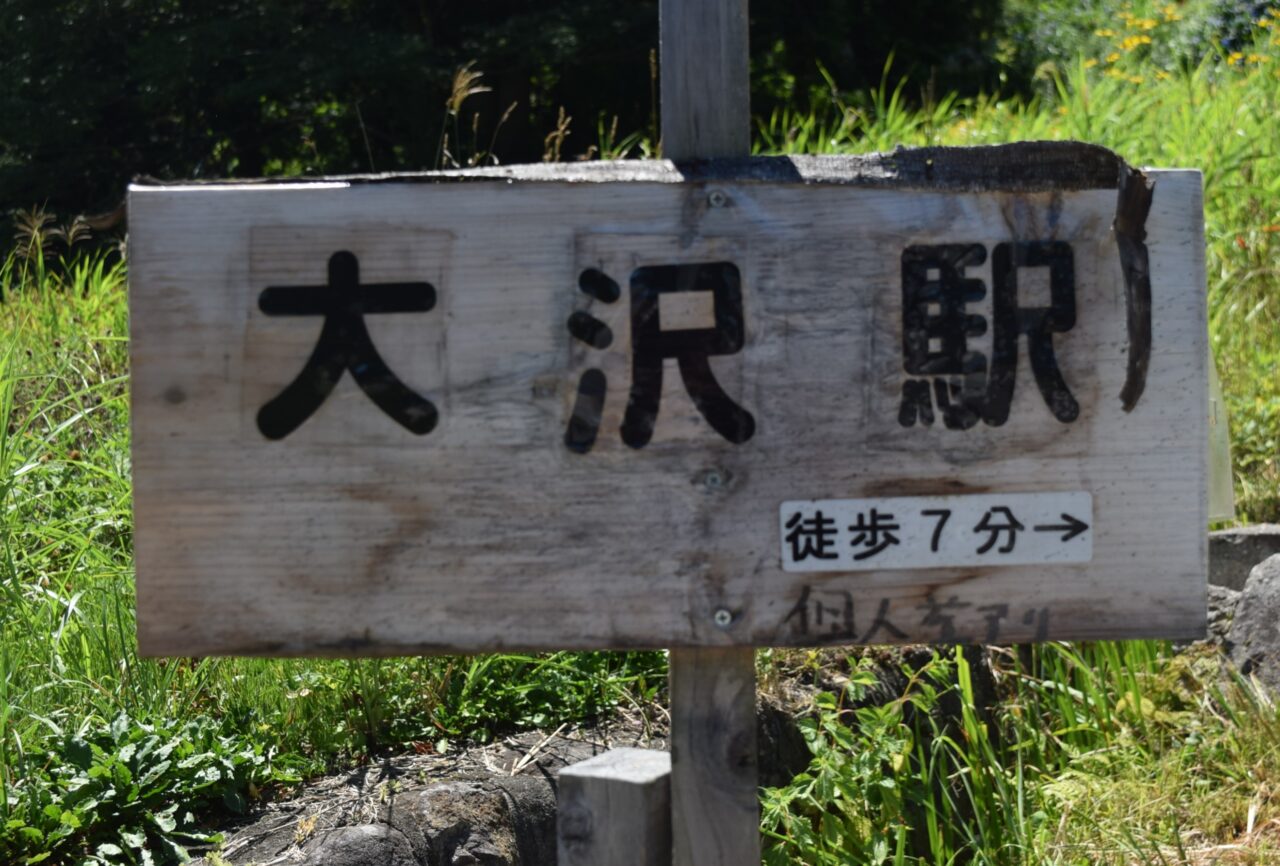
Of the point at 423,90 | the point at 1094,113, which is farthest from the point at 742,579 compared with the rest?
the point at 423,90

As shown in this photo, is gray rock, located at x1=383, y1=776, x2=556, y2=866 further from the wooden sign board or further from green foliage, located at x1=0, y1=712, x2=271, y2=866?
the wooden sign board

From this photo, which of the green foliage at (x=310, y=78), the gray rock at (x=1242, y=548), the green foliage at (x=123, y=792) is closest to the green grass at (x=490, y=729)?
the green foliage at (x=123, y=792)

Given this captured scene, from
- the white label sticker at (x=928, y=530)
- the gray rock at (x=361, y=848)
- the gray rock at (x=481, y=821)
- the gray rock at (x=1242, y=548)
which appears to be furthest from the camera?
the gray rock at (x=1242, y=548)

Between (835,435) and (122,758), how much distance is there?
1561mm

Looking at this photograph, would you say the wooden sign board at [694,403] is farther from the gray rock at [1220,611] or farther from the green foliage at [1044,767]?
the gray rock at [1220,611]

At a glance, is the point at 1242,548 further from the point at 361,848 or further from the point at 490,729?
the point at 361,848

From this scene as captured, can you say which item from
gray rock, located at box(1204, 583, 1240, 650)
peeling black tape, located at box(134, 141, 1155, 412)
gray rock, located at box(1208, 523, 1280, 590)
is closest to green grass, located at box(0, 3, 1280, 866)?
gray rock, located at box(1204, 583, 1240, 650)

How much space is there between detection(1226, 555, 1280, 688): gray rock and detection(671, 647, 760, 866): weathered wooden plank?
204cm

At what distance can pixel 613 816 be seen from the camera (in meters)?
1.53

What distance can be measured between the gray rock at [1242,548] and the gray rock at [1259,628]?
0.42 metres

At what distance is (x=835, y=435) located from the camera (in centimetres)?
142

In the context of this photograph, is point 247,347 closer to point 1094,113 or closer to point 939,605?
point 939,605

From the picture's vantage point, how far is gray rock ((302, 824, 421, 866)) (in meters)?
2.16

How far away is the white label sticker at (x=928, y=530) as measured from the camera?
55.8 inches
